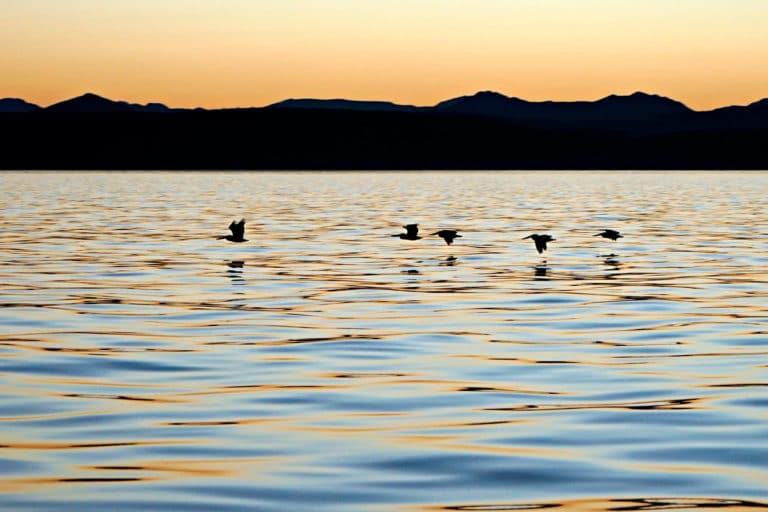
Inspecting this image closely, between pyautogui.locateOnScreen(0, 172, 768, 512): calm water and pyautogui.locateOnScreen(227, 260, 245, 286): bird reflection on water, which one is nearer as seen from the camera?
pyautogui.locateOnScreen(0, 172, 768, 512): calm water

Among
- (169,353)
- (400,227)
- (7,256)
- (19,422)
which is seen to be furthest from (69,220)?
(19,422)

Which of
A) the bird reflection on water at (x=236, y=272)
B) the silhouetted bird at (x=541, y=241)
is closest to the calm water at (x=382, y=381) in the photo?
the bird reflection on water at (x=236, y=272)

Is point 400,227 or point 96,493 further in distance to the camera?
point 400,227

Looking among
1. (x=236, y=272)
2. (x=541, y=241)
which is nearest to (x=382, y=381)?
(x=236, y=272)

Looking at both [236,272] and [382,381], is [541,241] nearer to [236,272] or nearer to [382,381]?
[236,272]

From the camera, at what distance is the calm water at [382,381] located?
10.1 m

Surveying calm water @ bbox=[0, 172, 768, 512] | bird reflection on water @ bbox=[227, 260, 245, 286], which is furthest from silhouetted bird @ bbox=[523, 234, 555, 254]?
bird reflection on water @ bbox=[227, 260, 245, 286]

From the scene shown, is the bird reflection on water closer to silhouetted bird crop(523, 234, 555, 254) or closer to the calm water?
the calm water

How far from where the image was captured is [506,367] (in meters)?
15.8

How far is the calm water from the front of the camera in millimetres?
10125

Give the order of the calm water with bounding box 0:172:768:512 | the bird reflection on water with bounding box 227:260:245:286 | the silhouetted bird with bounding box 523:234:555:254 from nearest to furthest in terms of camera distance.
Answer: the calm water with bounding box 0:172:768:512
the bird reflection on water with bounding box 227:260:245:286
the silhouetted bird with bounding box 523:234:555:254

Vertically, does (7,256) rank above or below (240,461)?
below

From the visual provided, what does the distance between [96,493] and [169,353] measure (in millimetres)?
7025

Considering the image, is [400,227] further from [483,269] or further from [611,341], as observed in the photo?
[611,341]
